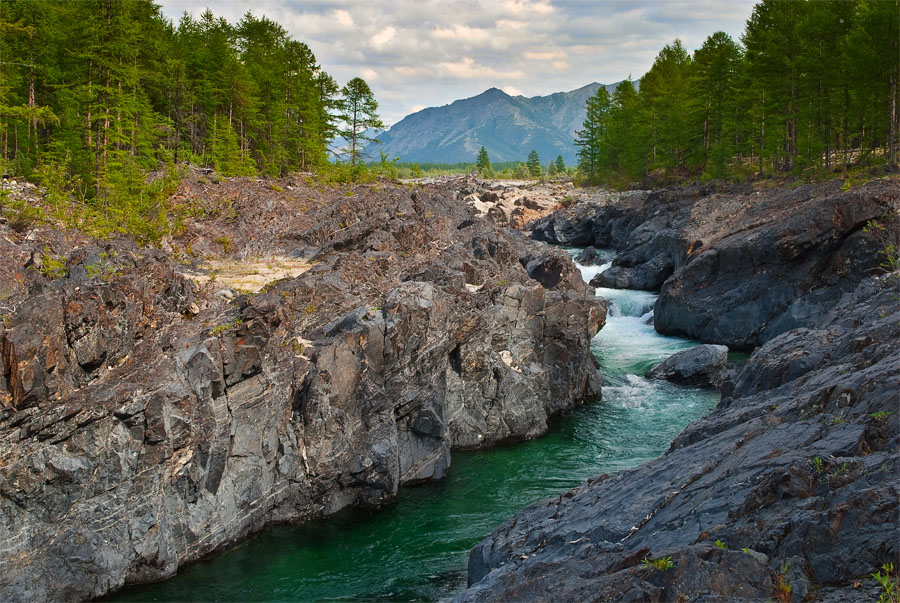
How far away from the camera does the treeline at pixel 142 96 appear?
1362 inches

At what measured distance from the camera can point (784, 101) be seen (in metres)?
57.9

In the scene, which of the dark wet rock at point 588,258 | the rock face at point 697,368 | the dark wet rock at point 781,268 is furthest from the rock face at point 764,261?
the dark wet rock at point 588,258

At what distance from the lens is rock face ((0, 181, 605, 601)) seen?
15.0 m

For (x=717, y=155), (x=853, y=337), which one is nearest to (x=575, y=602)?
(x=853, y=337)

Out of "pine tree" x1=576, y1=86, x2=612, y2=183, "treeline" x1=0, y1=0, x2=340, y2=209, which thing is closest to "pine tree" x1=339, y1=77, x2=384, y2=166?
"treeline" x1=0, y1=0, x2=340, y2=209

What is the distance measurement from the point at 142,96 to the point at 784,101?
53.4m

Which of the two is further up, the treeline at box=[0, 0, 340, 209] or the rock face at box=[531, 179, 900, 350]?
the treeline at box=[0, 0, 340, 209]

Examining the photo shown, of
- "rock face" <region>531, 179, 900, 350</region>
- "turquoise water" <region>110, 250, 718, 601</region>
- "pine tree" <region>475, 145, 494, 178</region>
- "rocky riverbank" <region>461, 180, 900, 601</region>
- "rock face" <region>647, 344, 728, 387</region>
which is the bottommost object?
"turquoise water" <region>110, 250, 718, 601</region>

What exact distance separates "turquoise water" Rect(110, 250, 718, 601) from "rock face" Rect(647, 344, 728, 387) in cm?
88

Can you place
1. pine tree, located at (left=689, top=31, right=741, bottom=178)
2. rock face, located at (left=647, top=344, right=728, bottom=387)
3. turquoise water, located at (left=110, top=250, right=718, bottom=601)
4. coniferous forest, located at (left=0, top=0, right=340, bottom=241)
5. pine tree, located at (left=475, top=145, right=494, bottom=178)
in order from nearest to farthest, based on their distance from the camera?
turquoise water, located at (left=110, top=250, right=718, bottom=601), rock face, located at (left=647, top=344, right=728, bottom=387), coniferous forest, located at (left=0, top=0, right=340, bottom=241), pine tree, located at (left=689, top=31, right=741, bottom=178), pine tree, located at (left=475, top=145, right=494, bottom=178)

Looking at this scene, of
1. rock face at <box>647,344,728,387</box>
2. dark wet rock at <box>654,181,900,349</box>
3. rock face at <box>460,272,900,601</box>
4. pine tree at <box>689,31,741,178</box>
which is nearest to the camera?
rock face at <box>460,272,900,601</box>

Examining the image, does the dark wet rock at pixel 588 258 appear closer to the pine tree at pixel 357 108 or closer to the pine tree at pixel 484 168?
the pine tree at pixel 357 108

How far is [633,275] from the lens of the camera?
4925cm

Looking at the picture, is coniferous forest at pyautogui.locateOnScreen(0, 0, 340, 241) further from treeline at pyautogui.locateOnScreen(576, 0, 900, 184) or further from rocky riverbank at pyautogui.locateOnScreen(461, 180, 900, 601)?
treeline at pyautogui.locateOnScreen(576, 0, 900, 184)
